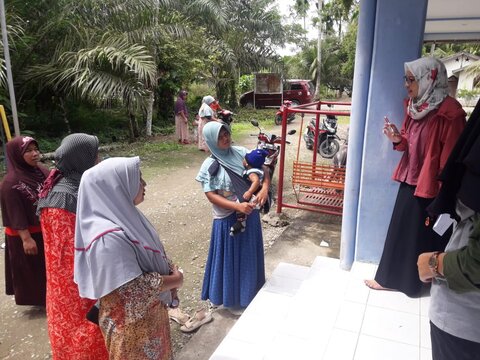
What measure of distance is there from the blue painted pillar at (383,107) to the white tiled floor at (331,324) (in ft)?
0.94

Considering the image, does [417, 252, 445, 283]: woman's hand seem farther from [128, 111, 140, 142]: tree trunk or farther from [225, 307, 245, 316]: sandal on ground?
[128, 111, 140, 142]: tree trunk

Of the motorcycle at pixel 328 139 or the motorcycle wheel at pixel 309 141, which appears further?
the motorcycle wheel at pixel 309 141

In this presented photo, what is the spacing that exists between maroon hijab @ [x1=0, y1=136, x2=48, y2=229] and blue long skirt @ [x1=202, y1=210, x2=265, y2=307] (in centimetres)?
143

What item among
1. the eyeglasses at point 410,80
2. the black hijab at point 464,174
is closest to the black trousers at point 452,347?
the black hijab at point 464,174

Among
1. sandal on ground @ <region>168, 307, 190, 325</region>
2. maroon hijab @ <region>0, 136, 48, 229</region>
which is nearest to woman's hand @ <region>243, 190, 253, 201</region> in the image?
sandal on ground @ <region>168, 307, 190, 325</region>

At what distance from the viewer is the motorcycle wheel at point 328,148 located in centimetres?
846

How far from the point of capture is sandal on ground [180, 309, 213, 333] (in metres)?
2.93

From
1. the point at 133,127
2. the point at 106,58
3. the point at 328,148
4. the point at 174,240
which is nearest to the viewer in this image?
the point at 174,240

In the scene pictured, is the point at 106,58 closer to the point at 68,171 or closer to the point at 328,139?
the point at 328,139

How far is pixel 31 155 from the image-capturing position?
2926 millimetres

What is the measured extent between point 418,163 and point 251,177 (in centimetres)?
105

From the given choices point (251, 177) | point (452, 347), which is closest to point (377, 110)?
point (251, 177)

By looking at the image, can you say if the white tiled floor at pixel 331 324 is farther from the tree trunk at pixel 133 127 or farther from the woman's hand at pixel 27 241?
the tree trunk at pixel 133 127

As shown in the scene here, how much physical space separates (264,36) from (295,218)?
13.6 metres
